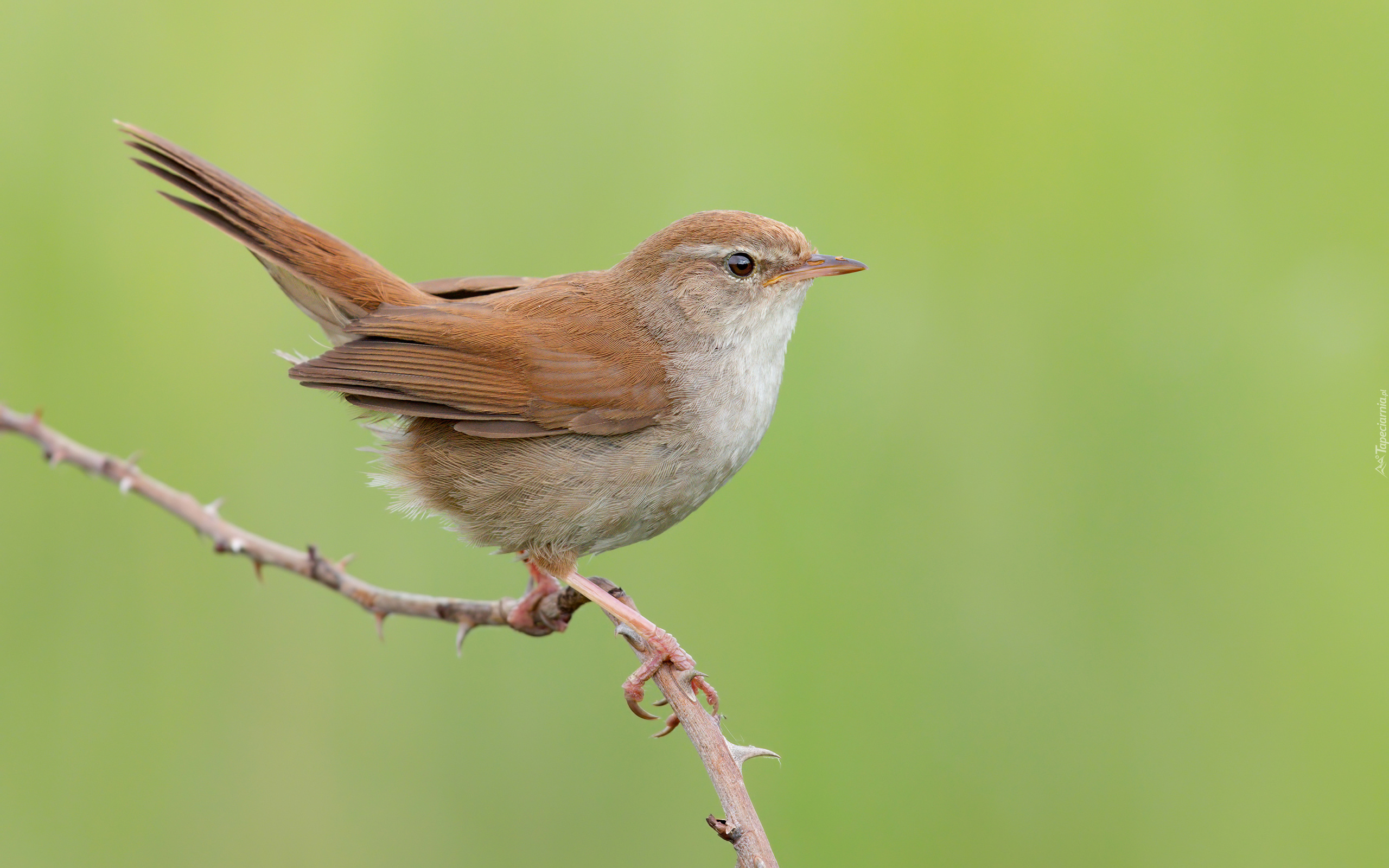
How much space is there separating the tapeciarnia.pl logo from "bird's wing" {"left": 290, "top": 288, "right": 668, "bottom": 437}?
7.62 ft

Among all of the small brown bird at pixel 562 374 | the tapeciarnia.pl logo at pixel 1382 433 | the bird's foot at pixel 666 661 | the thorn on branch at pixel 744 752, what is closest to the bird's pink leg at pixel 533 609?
the small brown bird at pixel 562 374

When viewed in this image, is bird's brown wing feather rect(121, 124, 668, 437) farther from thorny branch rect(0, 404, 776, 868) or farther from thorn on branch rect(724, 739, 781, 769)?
thorn on branch rect(724, 739, 781, 769)

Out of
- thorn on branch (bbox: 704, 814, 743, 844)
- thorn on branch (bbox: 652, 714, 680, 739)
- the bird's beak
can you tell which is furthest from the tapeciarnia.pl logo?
thorn on branch (bbox: 704, 814, 743, 844)

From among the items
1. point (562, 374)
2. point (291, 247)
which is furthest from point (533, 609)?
point (291, 247)

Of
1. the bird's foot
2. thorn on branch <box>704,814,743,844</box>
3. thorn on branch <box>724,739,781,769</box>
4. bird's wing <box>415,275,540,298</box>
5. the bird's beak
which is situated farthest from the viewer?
bird's wing <box>415,275,540,298</box>

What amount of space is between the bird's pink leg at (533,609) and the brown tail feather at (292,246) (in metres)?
0.98

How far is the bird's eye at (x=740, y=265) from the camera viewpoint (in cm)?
372

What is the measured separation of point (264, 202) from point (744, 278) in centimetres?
150

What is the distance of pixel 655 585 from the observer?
165 inches

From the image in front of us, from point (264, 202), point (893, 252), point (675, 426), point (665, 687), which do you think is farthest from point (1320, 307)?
point (264, 202)

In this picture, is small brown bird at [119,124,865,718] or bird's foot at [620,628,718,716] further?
small brown bird at [119,124,865,718]

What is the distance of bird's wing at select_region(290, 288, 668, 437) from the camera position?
134 inches

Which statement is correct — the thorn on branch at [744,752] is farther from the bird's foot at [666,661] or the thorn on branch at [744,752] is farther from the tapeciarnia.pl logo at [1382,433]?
the tapeciarnia.pl logo at [1382,433]

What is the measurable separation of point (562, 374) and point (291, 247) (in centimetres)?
93
